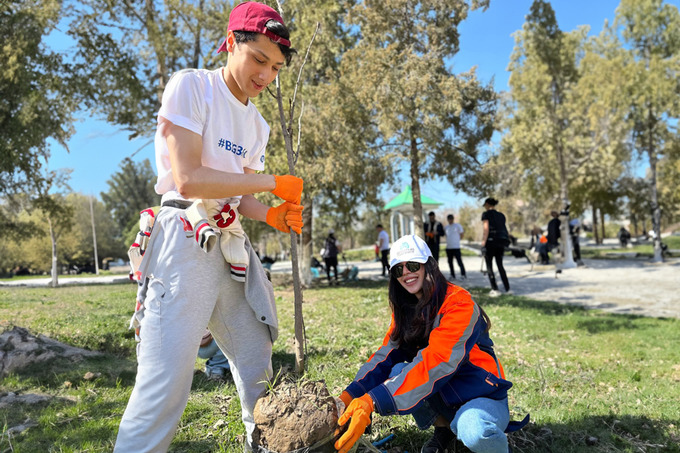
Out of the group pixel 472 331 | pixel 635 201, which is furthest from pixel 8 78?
pixel 635 201

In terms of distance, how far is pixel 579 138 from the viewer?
20141mm

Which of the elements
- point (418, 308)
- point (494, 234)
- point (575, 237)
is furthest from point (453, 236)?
point (418, 308)

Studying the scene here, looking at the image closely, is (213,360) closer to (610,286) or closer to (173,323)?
(173,323)

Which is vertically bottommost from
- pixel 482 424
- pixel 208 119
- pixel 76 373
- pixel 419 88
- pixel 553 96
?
pixel 76 373

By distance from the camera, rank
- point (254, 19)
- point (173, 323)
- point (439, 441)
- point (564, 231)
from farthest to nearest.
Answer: point (564, 231)
point (439, 441)
point (254, 19)
point (173, 323)

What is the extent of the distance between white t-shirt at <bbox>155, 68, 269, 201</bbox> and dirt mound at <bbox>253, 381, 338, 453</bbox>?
3.35 feet

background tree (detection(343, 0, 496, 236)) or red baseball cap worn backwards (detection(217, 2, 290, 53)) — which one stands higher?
background tree (detection(343, 0, 496, 236))

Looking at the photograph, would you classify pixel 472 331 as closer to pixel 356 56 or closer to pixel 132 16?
pixel 356 56

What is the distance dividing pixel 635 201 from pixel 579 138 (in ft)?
48.6

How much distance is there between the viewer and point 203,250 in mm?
1958

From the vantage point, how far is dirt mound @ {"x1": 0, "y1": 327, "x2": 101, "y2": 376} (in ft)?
14.8

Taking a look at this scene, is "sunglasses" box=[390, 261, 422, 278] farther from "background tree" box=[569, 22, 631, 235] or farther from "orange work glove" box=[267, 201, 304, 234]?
"background tree" box=[569, 22, 631, 235]

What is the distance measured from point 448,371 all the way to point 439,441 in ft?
2.18

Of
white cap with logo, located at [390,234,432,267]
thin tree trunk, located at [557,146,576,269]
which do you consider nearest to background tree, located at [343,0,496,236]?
thin tree trunk, located at [557,146,576,269]
